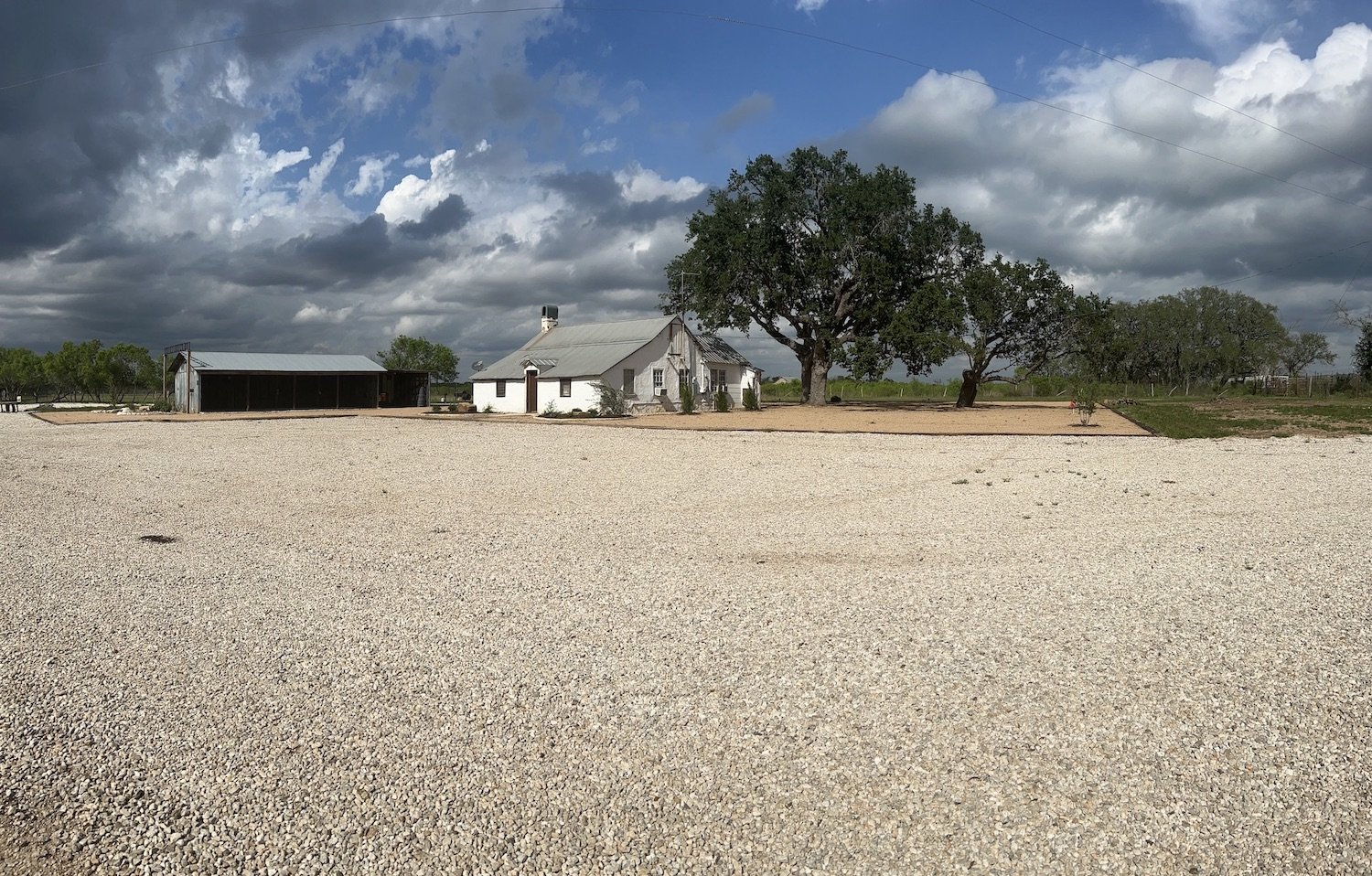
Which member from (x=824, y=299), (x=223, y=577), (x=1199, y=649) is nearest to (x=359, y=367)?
(x=824, y=299)

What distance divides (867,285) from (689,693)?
40523mm

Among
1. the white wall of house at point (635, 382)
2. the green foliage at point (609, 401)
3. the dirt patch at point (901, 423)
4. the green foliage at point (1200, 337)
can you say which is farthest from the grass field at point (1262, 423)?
the green foliage at point (1200, 337)

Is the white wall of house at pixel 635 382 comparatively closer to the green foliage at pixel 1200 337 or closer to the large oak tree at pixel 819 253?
the large oak tree at pixel 819 253

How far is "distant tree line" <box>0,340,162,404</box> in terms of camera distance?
7475 cm

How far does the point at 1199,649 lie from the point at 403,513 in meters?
7.81

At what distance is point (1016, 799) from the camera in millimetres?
3145

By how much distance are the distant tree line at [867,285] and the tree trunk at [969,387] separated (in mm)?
47

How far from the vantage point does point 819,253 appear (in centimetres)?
4266

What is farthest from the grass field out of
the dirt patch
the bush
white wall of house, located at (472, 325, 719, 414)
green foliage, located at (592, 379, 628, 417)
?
green foliage, located at (592, 379, 628, 417)

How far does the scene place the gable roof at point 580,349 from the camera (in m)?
38.5

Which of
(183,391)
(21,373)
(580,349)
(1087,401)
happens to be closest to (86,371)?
(21,373)

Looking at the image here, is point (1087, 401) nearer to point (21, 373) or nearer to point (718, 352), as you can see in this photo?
point (718, 352)

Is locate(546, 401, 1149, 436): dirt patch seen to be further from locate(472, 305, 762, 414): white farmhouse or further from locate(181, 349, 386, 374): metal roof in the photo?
locate(181, 349, 386, 374): metal roof

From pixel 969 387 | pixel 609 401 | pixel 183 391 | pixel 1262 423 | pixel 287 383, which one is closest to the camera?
pixel 1262 423
